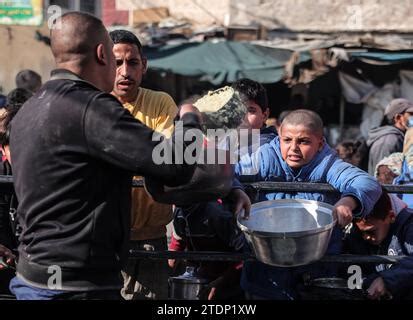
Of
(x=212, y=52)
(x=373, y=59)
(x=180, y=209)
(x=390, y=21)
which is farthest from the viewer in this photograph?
(x=390, y=21)

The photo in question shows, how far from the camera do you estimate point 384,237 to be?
3.64 meters

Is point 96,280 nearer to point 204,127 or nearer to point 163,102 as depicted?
point 204,127

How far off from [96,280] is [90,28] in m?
1.02

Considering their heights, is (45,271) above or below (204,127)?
below

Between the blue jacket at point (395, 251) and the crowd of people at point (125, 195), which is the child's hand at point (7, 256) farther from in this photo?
the blue jacket at point (395, 251)

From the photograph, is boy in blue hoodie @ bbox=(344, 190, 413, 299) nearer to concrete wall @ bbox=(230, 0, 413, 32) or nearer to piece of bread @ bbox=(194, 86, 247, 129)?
piece of bread @ bbox=(194, 86, 247, 129)

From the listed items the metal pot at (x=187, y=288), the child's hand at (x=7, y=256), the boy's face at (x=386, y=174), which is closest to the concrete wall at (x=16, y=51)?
the boy's face at (x=386, y=174)

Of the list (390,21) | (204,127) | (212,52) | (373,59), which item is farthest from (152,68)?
(204,127)

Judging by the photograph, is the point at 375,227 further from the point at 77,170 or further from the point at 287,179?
the point at 77,170

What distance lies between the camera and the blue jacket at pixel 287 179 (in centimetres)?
340

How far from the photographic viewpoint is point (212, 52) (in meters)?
13.6

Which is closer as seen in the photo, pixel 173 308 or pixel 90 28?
pixel 90 28

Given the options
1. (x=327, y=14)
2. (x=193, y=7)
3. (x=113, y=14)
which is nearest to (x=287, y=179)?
(x=327, y=14)

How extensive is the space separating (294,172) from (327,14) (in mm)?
12917
